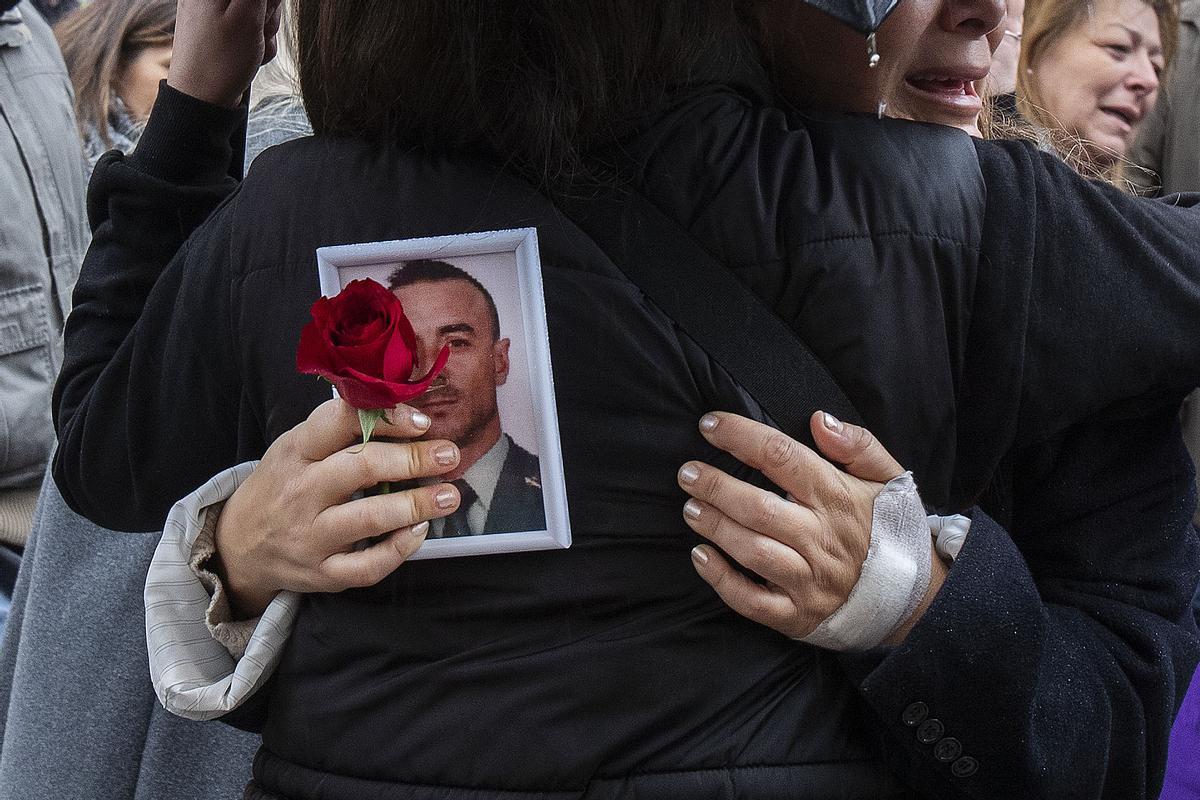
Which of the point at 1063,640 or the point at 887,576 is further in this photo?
the point at 1063,640

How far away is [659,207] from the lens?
1.22 m

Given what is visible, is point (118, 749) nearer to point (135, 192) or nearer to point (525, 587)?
point (135, 192)

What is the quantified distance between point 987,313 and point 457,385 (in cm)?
51

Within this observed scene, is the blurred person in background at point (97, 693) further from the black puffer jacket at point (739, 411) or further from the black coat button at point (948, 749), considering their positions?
the black coat button at point (948, 749)

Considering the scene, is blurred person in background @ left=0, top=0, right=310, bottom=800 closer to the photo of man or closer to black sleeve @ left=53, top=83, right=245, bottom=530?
black sleeve @ left=53, top=83, right=245, bottom=530

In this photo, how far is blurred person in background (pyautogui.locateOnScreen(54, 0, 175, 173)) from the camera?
13.4 ft

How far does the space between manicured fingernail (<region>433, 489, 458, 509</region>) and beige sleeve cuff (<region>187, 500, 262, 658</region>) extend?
0.33 meters

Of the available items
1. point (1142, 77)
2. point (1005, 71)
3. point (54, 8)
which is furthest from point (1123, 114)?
point (54, 8)

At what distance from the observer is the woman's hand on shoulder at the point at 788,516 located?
1205 mm

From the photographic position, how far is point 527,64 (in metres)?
1.23

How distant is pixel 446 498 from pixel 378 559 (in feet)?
0.29

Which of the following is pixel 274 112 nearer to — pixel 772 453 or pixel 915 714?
pixel 772 453

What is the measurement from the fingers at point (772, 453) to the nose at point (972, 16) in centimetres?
53

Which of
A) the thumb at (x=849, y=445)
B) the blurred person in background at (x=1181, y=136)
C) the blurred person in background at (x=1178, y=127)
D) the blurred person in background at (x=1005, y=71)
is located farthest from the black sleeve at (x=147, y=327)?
the blurred person in background at (x=1178, y=127)
